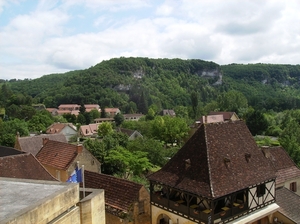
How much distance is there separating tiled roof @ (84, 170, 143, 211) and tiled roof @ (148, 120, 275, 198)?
1490 millimetres

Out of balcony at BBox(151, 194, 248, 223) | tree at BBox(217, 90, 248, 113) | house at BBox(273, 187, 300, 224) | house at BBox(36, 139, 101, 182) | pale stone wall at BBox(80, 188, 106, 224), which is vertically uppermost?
tree at BBox(217, 90, 248, 113)

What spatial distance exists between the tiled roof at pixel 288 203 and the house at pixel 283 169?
1.53 m

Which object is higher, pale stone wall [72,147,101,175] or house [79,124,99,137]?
pale stone wall [72,147,101,175]

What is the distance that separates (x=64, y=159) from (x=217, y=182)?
15.9m

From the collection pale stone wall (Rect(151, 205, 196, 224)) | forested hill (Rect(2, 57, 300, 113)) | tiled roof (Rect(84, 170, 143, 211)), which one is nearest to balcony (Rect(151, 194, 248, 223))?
pale stone wall (Rect(151, 205, 196, 224))

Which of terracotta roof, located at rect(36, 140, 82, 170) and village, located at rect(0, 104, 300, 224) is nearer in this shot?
village, located at rect(0, 104, 300, 224)

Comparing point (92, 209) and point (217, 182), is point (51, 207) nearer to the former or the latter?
point (92, 209)

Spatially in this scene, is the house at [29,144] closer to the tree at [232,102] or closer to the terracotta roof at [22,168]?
the terracotta roof at [22,168]

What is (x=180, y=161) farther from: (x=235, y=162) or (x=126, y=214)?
(x=126, y=214)

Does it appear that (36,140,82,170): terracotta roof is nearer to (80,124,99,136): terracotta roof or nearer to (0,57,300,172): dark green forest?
(0,57,300,172): dark green forest

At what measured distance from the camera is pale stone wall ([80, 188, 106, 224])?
27.7ft

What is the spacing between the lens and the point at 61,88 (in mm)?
163250

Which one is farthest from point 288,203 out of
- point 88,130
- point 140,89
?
point 140,89

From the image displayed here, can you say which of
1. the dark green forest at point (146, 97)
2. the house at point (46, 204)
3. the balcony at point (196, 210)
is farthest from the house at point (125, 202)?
the dark green forest at point (146, 97)
